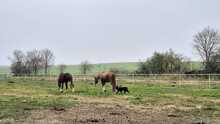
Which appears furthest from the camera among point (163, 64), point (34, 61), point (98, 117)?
point (34, 61)

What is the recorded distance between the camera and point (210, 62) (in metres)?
67.2

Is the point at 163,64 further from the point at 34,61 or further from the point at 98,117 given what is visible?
the point at 98,117

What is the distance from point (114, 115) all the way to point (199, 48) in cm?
6031

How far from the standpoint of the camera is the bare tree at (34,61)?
308 ft

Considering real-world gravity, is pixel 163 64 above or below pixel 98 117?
above

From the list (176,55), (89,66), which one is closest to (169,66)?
(176,55)

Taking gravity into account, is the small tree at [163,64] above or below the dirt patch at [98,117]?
above

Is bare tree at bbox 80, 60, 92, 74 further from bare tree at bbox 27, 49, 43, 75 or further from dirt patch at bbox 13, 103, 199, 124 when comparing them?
dirt patch at bbox 13, 103, 199, 124

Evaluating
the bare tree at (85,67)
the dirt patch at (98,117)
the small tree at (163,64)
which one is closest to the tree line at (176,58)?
the small tree at (163,64)

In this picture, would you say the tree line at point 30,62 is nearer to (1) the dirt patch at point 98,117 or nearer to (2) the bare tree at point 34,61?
(2) the bare tree at point 34,61

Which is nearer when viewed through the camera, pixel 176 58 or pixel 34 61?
pixel 176 58

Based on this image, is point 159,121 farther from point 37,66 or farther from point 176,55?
point 37,66

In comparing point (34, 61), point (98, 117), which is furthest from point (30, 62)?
point (98, 117)

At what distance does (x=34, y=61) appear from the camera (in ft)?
313
